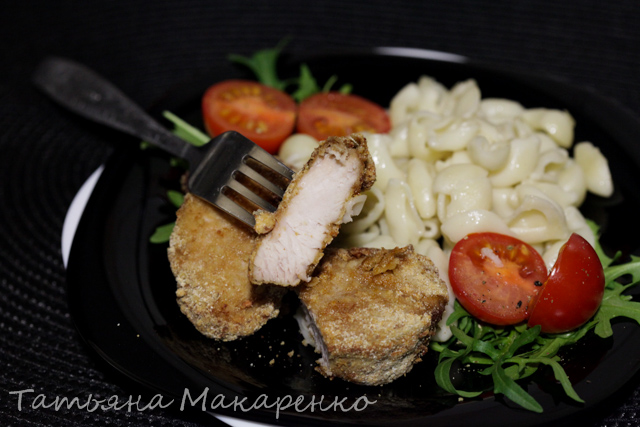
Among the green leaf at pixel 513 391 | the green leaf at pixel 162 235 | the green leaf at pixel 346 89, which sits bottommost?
the green leaf at pixel 513 391

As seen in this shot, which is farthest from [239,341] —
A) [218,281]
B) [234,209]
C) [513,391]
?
[513,391]

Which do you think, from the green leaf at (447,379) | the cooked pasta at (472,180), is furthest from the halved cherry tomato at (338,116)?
the green leaf at (447,379)

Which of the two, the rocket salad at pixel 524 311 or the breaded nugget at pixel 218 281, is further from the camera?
the breaded nugget at pixel 218 281

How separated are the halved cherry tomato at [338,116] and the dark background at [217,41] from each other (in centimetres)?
78

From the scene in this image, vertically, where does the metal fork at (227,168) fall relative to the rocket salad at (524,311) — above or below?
above

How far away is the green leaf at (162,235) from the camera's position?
3652 mm

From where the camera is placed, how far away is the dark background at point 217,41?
5227 millimetres

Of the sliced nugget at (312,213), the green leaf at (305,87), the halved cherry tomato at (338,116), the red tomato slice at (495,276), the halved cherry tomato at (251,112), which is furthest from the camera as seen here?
the green leaf at (305,87)

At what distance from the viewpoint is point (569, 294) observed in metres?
A: 2.97

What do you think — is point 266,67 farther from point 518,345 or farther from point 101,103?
point 518,345

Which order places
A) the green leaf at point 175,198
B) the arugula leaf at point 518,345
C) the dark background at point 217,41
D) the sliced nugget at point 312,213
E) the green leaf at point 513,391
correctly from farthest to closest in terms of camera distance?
the dark background at point 217,41 < the green leaf at point 175,198 < the sliced nugget at point 312,213 < the arugula leaf at point 518,345 < the green leaf at point 513,391

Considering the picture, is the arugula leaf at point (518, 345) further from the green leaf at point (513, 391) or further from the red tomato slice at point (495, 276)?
the red tomato slice at point (495, 276)

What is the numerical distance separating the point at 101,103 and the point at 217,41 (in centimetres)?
233

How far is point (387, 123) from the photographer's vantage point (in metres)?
4.68
